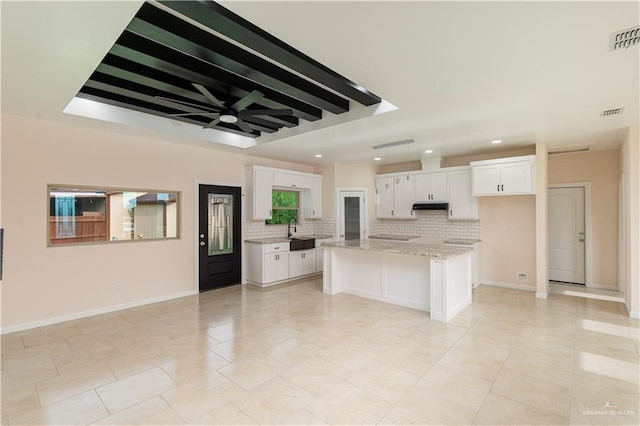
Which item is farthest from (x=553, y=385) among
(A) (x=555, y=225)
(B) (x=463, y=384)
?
(A) (x=555, y=225)

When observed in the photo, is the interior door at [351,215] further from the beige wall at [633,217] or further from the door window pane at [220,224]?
the beige wall at [633,217]

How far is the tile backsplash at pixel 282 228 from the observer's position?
648 cm

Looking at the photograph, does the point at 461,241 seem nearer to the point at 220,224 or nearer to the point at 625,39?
the point at 625,39

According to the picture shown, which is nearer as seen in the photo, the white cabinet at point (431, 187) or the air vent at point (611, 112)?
the air vent at point (611, 112)

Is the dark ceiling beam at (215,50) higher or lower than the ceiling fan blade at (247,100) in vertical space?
higher

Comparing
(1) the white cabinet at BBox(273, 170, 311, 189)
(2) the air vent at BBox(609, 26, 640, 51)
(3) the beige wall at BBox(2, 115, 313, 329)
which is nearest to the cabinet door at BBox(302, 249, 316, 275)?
(1) the white cabinet at BBox(273, 170, 311, 189)

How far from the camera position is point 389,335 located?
11.9 feet

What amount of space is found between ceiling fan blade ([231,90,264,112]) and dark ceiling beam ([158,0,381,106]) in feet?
1.62

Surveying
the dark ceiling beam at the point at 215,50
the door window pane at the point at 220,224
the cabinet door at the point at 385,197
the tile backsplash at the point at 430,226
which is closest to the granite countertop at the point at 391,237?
the tile backsplash at the point at 430,226

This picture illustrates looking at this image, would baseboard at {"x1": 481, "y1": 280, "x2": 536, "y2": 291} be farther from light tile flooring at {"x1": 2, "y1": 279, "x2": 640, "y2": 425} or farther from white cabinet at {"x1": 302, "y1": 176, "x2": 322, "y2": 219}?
white cabinet at {"x1": 302, "y1": 176, "x2": 322, "y2": 219}

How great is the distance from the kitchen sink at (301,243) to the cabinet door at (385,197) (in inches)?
70.8

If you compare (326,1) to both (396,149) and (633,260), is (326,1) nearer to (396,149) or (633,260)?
(396,149)

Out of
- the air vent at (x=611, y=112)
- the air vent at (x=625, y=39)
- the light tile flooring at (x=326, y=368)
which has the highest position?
the air vent at (x=625, y=39)

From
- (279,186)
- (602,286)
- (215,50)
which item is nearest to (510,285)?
(602,286)
